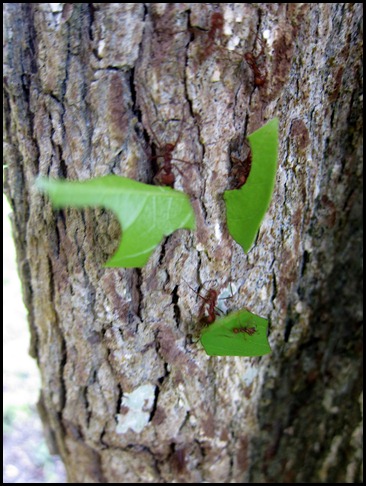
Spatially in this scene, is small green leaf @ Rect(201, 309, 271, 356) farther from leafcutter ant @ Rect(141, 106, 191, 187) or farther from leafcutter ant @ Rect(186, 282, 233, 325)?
leafcutter ant @ Rect(141, 106, 191, 187)

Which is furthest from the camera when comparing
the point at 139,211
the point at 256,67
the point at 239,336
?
the point at 239,336

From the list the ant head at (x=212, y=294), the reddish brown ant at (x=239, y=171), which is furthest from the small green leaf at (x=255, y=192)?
the ant head at (x=212, y=294)

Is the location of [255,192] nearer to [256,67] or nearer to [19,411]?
[256,67]

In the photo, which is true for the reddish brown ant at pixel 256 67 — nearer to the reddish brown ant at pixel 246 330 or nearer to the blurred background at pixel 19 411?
the reddish brown ant at pixel 246 330

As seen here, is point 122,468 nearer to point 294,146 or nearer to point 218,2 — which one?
point 294,146

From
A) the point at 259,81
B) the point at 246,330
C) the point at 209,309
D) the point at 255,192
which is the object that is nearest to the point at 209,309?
the point at 209,309
